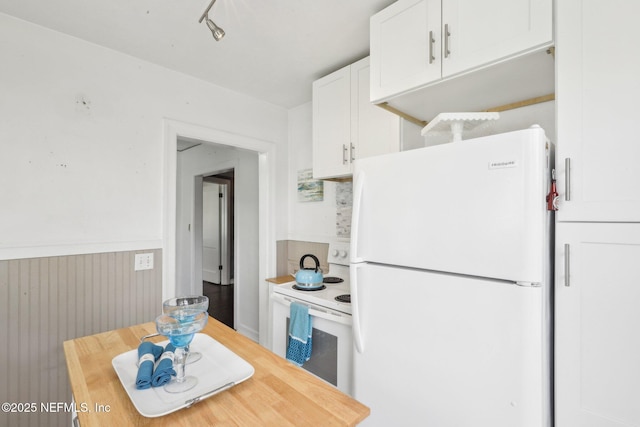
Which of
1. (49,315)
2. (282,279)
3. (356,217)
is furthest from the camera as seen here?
(282,279)

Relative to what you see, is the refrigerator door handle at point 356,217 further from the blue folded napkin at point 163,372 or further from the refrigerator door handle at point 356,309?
the blue folded napkin at point 163,372

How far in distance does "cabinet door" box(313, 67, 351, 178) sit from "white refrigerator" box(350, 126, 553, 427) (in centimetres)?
75

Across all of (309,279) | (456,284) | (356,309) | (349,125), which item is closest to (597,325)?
(456,284)

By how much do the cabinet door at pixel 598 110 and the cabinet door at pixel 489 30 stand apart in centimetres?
6

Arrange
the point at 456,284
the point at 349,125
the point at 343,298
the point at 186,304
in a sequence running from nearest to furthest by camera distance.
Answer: the point at 456,284 → the point at 186,304 → the point at 343,298 → the point at 349,125

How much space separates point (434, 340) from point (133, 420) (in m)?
1.00

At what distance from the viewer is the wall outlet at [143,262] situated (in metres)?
Answer: 2.08

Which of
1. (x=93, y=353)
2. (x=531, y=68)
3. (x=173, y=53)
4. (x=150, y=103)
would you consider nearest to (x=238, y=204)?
(x=150, y=103)

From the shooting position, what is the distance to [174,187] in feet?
7.47

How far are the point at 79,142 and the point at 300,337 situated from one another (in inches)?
71.6

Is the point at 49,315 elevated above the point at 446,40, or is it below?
below

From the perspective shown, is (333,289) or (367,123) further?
(333,289)

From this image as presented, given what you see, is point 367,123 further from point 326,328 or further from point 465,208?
point 326,328

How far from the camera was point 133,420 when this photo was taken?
81cm
